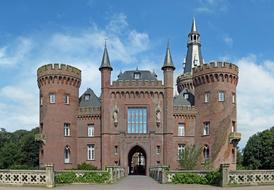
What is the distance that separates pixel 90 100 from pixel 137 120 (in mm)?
7669

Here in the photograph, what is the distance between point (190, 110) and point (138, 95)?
7026 millimetres

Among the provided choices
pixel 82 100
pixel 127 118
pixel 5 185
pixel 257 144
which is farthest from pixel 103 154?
pixel 257 144

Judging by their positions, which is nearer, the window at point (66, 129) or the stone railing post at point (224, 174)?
the stone railing post at point (224, 174)

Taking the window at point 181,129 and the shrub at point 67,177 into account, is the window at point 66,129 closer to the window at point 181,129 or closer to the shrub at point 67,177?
the window at point 181,129

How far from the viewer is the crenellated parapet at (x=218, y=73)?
53.8 m

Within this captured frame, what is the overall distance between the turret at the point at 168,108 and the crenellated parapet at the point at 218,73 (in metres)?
4.00

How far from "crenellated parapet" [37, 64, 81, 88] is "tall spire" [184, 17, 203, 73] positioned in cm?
2643

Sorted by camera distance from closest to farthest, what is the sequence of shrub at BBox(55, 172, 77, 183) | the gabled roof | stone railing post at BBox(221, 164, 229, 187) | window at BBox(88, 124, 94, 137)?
stone railing post at BBox(221, 164, 229, 187) < shrub at BBox(55, 172, 77, 183) < window at BBox(88, 124, 94, 137) < the gabled roof

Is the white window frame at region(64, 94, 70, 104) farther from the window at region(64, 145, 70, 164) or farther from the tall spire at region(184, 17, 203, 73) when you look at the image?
the tall spire at region(184, 17, 203, 73)

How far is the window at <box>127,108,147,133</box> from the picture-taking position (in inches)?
2146

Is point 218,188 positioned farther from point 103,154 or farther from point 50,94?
point 50,94

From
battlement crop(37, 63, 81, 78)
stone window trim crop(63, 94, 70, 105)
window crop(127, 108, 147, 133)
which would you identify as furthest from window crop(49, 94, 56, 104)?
window crop(127, 108, 147, 133)

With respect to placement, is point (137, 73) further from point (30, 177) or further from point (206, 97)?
point (30, 177)

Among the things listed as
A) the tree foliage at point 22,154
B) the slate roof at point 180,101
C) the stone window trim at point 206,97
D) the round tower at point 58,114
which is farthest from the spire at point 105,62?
the tree foliage at point 22,154
